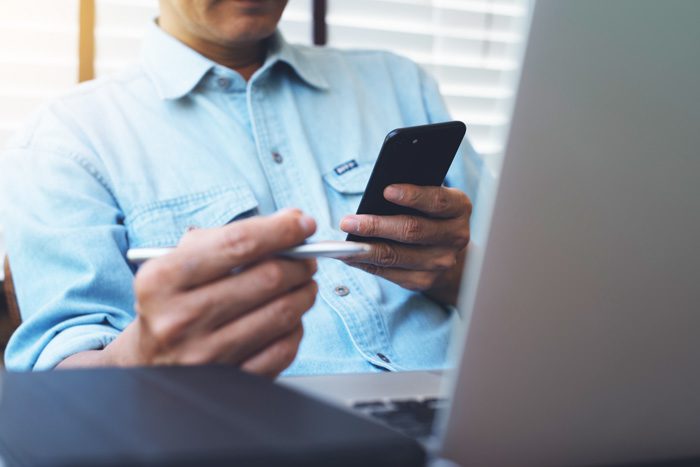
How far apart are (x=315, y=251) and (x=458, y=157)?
2.55 ft

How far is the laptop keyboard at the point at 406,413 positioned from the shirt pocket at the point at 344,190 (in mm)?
586

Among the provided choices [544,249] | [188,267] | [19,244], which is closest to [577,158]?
[544,249]

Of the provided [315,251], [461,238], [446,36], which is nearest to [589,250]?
[315,251]

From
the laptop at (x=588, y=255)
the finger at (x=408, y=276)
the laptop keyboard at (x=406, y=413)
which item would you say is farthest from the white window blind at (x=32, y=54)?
the laptop at (x=588, y=255)

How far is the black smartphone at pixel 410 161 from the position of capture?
0.76 meters

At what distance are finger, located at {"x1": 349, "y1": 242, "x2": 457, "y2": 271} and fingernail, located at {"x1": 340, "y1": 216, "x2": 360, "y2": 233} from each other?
35mm

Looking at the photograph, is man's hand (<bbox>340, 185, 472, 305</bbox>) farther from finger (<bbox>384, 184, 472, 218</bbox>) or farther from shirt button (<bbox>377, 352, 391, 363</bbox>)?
shirt button (<bbox>377, 352, 391, 363</bbox>)

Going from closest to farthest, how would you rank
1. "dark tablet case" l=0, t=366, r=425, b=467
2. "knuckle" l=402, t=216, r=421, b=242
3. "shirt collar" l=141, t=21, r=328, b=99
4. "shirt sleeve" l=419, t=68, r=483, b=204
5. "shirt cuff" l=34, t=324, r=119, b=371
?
"dark tablet case" l=0, t=366, r=425, b=467
"shirt cuff" l=34, t=324, r=119, b=371
"knuckle" l=402, t=216, r=421, b=242
"shirt collar" l=141, t=21, r=328, b=99
"shirt sleeve" l=419, t=68, r=483, b=204

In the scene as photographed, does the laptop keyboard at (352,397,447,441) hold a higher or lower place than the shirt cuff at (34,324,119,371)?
higher

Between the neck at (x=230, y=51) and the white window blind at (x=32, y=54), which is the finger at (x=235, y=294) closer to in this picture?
the neck at (x=230, y=51)

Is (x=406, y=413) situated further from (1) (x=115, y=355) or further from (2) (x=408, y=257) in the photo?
(2) (x=408, y=257)

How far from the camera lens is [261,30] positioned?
3.54ft

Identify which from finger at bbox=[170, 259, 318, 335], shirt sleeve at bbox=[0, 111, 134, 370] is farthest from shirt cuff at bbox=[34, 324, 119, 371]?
finger at bbox=[170, 259, 318, 335]

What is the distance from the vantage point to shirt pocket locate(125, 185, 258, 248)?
95cm
